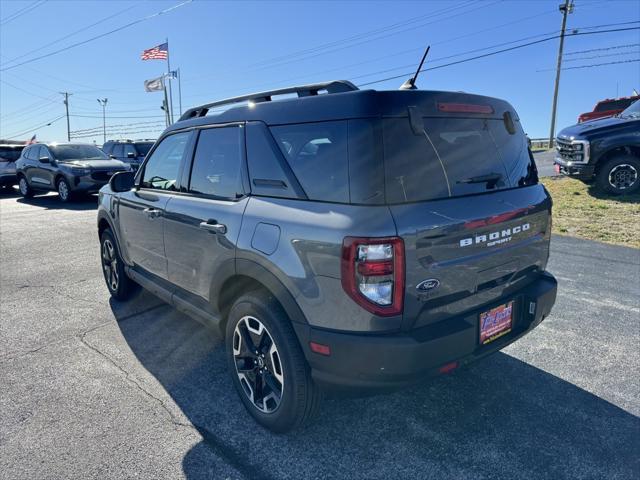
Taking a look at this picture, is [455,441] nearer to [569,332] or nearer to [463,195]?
[463,195]

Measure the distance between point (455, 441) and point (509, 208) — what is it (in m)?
1.36

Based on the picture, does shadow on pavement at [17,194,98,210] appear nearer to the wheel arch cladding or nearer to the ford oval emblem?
the wheel arch cladding

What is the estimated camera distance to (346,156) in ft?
6.97

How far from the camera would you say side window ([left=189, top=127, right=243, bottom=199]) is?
281cm

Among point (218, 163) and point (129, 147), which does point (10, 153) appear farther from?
point (218, 163)

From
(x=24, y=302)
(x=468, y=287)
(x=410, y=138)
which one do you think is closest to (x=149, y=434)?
(x=468, y=287)

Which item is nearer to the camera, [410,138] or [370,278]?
[370,278]

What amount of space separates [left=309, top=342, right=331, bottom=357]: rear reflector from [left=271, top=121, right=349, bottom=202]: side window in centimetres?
73

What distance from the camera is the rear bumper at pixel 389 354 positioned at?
2.02m

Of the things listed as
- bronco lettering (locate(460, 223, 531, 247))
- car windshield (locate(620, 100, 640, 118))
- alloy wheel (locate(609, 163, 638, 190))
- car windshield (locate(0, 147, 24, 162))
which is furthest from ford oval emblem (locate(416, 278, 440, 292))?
car windshield (locate(0, 147, 24, 162))

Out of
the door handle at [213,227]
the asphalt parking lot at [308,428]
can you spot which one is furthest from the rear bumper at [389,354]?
the door handle at [213,227]

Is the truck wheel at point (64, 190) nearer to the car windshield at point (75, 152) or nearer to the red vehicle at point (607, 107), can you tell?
the car windshield at point (75, 152)

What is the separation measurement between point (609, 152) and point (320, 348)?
9.14m

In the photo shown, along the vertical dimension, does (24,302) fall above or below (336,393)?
below
